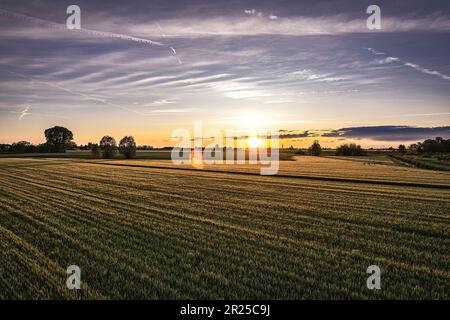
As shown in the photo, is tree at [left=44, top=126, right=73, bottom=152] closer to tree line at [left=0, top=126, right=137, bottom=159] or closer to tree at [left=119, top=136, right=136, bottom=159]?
tree line at [left=0, top=126, right=137, bottom=159]

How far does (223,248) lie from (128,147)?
85.3 m

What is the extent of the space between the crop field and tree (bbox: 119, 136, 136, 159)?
72.7 m

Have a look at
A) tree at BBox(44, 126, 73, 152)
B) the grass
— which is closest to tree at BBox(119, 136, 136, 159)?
tree at BBox(44, 126, 73, 152)

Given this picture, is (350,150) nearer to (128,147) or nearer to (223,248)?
(128,147)

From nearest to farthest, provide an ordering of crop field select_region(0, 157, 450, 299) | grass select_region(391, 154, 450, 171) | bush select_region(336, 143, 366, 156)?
1. crop field select_region(0, 157, 450, 299)
2. grass select_region(391, 154, 450, 171)
3. bush select_region(336, 143, 366, 156)

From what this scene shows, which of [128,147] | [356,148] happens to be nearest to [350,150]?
[356,148]

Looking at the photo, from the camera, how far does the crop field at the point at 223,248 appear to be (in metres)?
6.63

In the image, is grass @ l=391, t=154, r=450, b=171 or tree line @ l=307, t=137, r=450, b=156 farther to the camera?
tree line @ l=307, t=137, r=450, b=156

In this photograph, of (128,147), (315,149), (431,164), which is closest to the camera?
(431,164)

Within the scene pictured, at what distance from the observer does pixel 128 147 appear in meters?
90.2

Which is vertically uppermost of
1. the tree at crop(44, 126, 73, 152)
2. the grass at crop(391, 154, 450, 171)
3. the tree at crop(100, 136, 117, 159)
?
the tree at crop(44, 126, 73, 152)

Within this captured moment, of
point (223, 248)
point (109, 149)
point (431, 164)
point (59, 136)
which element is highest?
point (59, 136)

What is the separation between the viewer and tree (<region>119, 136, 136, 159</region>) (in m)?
88.4

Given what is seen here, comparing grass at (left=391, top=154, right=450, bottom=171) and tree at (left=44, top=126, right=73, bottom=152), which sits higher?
tree at (left=44, top=126, right=73, bottom=152)
